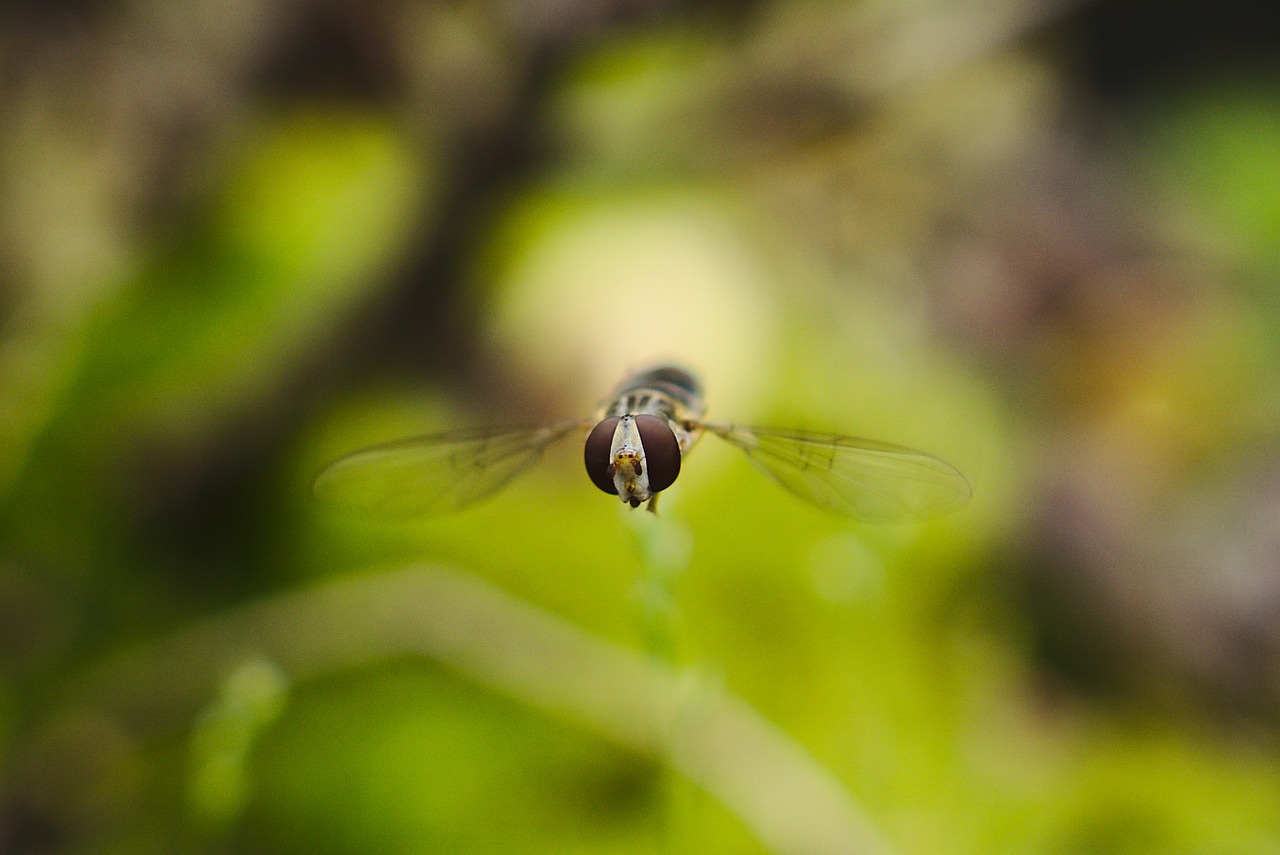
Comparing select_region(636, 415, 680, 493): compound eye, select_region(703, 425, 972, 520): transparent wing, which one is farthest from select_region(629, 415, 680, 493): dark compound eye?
select_region(703, 425, 972, 520): transparent wing

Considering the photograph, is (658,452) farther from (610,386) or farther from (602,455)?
(610,386)

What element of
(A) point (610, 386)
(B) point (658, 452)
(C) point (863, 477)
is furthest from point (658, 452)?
(A) point (610, 386)

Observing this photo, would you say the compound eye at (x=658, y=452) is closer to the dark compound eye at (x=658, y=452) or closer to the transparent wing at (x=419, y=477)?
the dark compound eye at (x=658, y=452)

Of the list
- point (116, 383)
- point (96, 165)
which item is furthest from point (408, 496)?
point (96, 165)

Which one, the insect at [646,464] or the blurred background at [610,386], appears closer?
the insect at [646,464]

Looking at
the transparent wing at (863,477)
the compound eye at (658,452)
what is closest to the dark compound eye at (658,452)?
the compound eye at (658,452)

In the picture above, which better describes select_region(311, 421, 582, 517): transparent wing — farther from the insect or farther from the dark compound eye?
the dark compound eye

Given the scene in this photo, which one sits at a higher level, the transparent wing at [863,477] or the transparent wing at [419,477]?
the transparent wing at [863,477]
